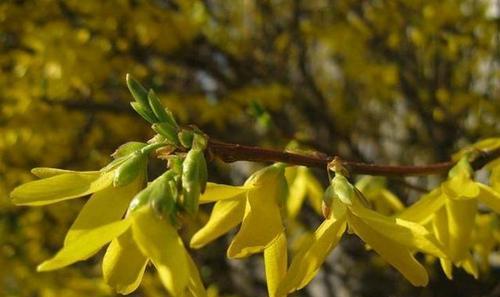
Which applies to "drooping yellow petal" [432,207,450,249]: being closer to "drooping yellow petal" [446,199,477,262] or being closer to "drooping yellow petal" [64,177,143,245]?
"drooping yellow petal" [446,199,477,262]

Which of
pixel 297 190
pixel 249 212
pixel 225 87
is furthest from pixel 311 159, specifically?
pixel 225 87

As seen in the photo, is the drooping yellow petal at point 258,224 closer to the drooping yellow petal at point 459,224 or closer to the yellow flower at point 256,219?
the yellow flower at point 256,219

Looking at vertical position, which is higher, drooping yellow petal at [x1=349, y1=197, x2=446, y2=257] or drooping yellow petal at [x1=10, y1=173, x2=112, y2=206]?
drooping yellow petal at [x1=10, y1=173, x2=112, y2=206]

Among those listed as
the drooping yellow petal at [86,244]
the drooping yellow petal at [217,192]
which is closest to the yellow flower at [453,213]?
the drooping yellow petal at [217,192]

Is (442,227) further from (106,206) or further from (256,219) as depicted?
(106,206)

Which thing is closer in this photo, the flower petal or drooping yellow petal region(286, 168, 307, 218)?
the flower petal

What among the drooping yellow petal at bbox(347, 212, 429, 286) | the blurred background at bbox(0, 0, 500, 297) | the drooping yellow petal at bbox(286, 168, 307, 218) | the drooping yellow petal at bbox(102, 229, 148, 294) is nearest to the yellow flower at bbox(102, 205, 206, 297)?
the drooping yellow petal at bbox(102, 229, 148, 294)
